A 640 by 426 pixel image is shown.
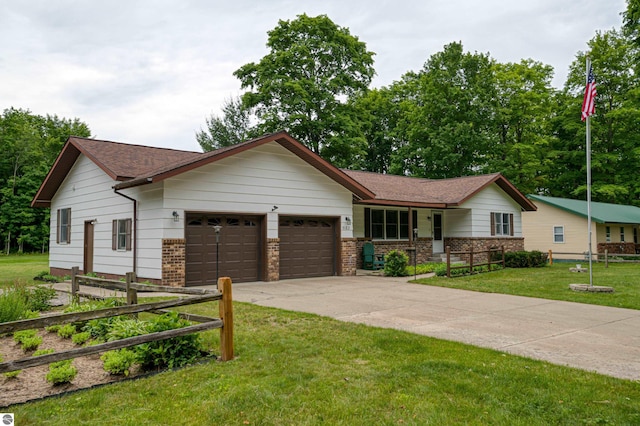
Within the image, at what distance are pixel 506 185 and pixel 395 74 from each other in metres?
22.0

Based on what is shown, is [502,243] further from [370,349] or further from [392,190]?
[370,349]

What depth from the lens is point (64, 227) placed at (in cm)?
1803

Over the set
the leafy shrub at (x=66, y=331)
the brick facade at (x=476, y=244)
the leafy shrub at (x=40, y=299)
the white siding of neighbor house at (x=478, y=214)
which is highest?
the white siding of neighbor house at (x=478, y=214)

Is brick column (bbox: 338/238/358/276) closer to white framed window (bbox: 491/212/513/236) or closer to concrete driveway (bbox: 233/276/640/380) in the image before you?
concrete driveway (bbox: 233/276/640/380)

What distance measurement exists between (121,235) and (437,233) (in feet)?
49.5

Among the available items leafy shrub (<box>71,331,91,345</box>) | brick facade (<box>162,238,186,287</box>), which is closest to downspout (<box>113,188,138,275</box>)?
brick facade (<box>162,238,186,287</box>)

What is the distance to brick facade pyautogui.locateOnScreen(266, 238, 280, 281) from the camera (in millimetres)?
14573

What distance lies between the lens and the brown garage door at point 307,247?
15.4 meters

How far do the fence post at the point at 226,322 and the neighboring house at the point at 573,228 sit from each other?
83.4 feet

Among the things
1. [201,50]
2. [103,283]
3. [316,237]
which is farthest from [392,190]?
[103,283]

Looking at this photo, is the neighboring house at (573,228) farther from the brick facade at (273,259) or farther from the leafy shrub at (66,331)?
the leafy shrub at (66,331)

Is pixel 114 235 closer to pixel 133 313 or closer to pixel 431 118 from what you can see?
pixel 133 313

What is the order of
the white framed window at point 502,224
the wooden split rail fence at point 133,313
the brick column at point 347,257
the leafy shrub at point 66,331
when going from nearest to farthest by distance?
the wooden split rail fence at point 133,313, the leafy shrub at point 66,331, the brick column at point 347,257, the white framed window at point 502,224

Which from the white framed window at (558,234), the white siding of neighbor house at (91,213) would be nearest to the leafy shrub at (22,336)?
the white siding of neighbor house at (91,213)
